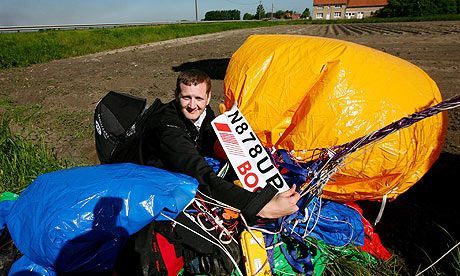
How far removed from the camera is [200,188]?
207cm

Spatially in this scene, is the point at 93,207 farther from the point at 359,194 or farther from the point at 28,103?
the point at 28,103

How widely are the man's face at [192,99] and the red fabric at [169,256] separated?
33.6 inches

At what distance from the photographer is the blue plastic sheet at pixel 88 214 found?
175 cm

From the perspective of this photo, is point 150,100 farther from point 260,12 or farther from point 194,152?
point 260,12

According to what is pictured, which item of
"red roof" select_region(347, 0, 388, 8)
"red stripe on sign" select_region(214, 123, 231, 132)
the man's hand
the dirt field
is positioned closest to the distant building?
"red roof" select_region(347, 0, 388, 8)

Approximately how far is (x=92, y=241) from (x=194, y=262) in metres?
0.57

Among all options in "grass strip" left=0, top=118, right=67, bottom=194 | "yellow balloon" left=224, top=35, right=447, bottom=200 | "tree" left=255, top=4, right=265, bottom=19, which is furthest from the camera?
"tree" left=255, top=4, right=265, bottom=19

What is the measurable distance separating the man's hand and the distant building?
86110 millimetres

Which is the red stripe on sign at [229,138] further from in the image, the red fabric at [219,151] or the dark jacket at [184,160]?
the red fabric at [219,151]

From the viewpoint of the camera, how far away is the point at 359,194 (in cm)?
250

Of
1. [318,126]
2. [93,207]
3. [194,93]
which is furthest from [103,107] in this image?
[318,126]

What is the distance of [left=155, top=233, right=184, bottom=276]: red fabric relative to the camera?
1.88m

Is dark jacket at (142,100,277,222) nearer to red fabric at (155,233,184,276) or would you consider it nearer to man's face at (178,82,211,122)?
man's face at (178,82,211,122)

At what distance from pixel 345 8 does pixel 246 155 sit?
290 feet
